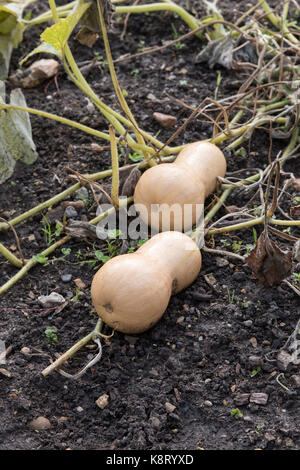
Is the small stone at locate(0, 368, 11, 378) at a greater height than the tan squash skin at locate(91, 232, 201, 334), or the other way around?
the tan squash skin at locate(91, 232, 201, 334)

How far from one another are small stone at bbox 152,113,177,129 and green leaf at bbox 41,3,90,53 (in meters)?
0.77

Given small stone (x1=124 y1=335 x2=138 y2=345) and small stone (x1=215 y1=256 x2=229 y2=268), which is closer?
small stone (x1=124 y1=335 x2=138 y2=345)

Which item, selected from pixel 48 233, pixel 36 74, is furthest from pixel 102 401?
pixel 36 74

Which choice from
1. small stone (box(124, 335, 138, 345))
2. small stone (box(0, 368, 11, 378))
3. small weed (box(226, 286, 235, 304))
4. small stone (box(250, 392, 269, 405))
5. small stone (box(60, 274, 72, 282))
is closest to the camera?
small stone (box(250, 392, 269, 405))

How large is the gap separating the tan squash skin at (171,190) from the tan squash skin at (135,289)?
23 cm

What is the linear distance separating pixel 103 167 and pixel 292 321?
3.48 ft

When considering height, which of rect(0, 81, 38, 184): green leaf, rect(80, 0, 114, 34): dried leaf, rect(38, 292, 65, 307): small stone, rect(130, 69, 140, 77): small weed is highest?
rect(80, 0, 114, 34): dried leaf

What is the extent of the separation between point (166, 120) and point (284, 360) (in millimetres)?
1330

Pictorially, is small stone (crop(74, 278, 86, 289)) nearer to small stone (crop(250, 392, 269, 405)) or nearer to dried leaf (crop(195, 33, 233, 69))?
small stone (crop(250, 392, 269, 405))

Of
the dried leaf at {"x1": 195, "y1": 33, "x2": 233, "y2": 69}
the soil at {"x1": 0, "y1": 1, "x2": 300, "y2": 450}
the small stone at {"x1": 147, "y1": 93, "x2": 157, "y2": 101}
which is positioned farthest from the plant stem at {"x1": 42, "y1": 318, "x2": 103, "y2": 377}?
the dried leaf at {"x1": 195, "y1": 33, "x2": 233, "y2": 69}

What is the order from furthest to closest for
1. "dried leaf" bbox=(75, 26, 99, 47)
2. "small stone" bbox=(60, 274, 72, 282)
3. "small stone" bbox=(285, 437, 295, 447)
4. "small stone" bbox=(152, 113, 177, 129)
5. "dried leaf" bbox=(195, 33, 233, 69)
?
1. "dried leaf" bbox=(195, 33, 233, 69)
2. "small stone" bbox=(152, 113, 177, 129)
3. "dried leaf" bbox=(75, 26, 99, 47)
4. "small stone" bbox=(60, 274, 72, 282)
5. "small stone" bbox=(285, 437, 295, 447)

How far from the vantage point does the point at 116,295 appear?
198 cm

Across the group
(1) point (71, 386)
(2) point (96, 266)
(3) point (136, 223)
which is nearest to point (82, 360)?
(1) point (71, 386)

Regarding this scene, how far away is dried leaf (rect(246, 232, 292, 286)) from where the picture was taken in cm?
210
